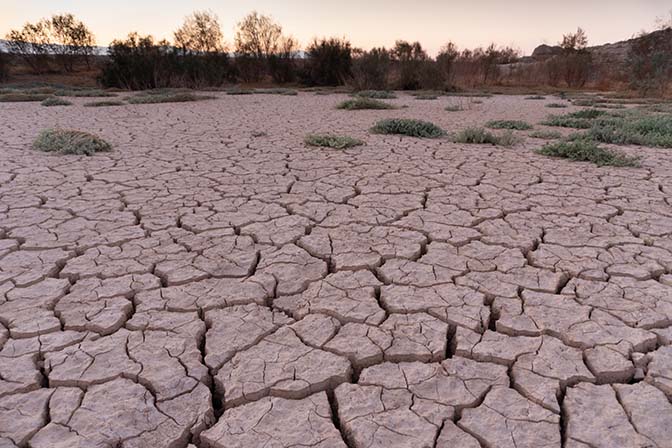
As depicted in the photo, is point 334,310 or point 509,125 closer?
point 334,310

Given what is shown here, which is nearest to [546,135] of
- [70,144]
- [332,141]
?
[332,141]

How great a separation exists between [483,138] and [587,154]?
1.32m

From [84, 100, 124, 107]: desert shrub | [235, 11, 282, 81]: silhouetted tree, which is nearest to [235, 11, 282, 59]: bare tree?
[235, 11, 282, 81]: silhouetted tree

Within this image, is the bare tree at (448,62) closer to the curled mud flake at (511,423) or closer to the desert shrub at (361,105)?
the desert shrub at (361,105)

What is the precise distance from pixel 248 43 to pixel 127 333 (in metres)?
22.1

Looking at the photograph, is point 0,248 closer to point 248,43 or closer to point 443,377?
point 443,377

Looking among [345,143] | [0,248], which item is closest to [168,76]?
[345,143]

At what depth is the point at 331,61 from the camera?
61.7 ft

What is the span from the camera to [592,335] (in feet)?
6.15

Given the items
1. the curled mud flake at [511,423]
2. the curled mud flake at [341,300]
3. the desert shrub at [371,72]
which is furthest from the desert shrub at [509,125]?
the desert shrub at [371,72]

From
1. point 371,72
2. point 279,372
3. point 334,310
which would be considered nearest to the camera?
point 279,372

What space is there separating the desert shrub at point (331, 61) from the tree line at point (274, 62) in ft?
0.13

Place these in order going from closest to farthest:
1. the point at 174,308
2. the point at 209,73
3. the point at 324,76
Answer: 1. the point at 174,308
2. the point at 209,73
3. the point at 324,76

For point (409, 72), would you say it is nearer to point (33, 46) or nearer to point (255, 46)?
point (255, 46)
